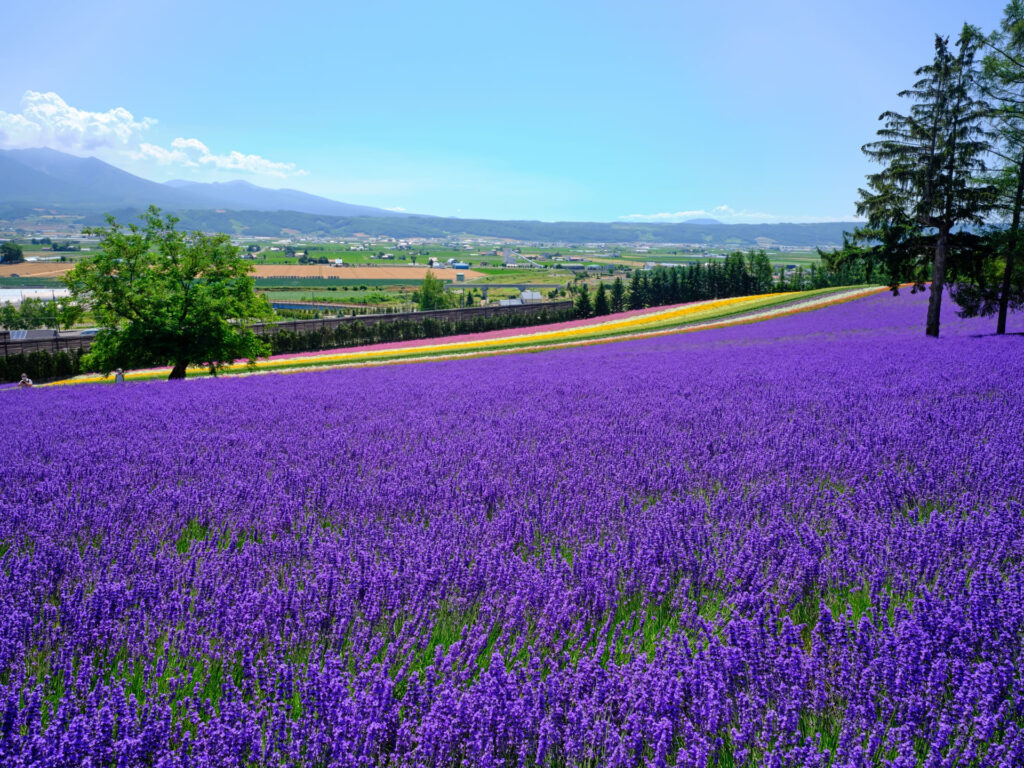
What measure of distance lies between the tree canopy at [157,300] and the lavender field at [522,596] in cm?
1988

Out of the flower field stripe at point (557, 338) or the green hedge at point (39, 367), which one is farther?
the green hedge at point (39, 367)

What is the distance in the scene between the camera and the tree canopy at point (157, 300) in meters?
24.5

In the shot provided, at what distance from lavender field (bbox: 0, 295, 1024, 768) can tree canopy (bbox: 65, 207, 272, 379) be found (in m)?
19.9

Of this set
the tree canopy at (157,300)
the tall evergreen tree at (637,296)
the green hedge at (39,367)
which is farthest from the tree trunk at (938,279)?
the tall evergreen tree at (637,296)

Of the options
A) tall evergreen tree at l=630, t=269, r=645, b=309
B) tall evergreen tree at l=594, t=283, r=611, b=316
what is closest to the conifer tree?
tall evergreen tree at l=630, t=269, r=645, b=309

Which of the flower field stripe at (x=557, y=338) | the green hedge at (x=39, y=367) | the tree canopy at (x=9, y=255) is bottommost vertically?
the green hedge at (x=39, y=367)

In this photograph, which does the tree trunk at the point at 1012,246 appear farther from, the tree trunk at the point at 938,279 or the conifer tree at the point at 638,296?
the conifer tree at the point at 638,296

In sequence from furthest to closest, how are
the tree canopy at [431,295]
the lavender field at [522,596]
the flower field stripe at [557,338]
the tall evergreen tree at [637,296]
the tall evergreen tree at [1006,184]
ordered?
the tree canopy at [431,295] < the tall evergreen tree at [637,296] < the flower field stripe at [557,338] < the tall evergreen tree at [1006,184] < the lavender field at [522,596]

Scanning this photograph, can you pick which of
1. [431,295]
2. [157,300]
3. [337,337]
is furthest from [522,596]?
[431,295]

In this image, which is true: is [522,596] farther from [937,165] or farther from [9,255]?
[9,255]

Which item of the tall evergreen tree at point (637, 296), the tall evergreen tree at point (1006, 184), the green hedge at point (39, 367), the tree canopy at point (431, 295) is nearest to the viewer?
the tall evergreen tree at point (1006, 184)

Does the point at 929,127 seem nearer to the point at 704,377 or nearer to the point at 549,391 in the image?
the point at 704,377

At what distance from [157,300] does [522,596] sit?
25875 millimetres

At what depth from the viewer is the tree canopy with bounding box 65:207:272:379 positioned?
2452 centimetres
